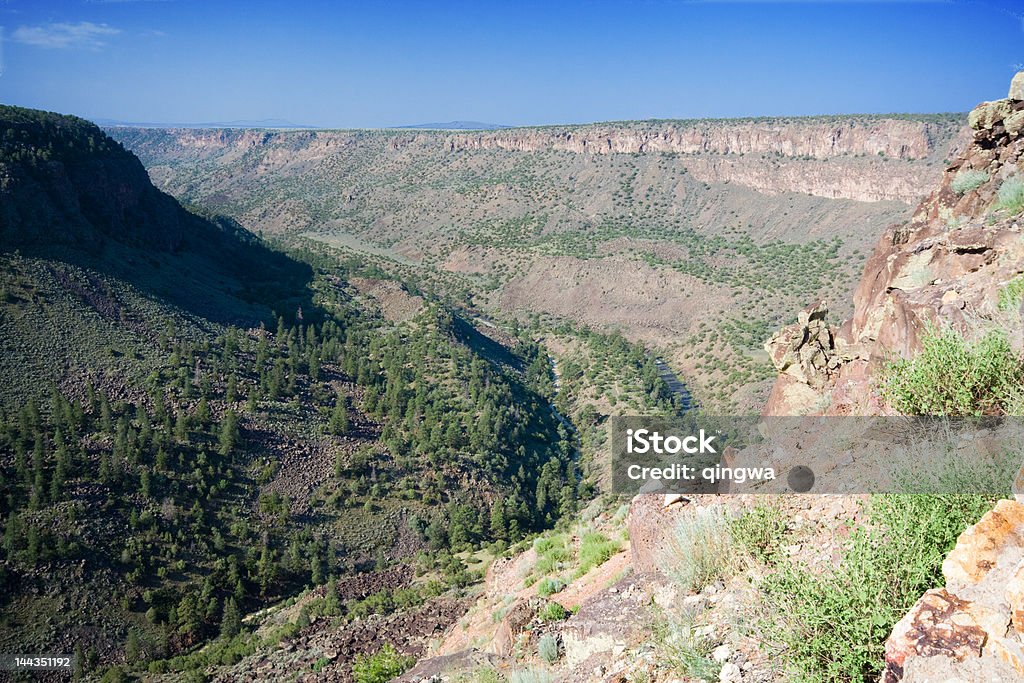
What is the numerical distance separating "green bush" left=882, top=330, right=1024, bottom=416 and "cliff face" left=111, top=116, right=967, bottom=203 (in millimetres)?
67658

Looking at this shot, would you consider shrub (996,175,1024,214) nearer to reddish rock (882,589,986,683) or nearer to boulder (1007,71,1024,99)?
boulder (1007,71,1024,99)

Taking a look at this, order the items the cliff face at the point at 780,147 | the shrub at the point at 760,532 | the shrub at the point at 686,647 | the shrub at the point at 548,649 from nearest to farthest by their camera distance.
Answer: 1. the shrub at the point at 686,647
2. the shrub at the point at 760,532
3. the shrub at the point at 548,649
4. the cliff face at the point at 780,147

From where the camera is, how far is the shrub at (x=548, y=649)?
7.81 meters

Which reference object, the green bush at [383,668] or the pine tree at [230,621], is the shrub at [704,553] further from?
the pine tree at [230,621]

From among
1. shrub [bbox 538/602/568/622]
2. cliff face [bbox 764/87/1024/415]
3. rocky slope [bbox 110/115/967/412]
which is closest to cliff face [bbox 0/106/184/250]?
rocky slope [bbox 110/115/967/412]

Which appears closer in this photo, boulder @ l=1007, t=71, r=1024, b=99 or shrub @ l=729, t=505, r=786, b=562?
shrub @ l=729, t=505, r=786, b=562

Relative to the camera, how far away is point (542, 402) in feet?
165

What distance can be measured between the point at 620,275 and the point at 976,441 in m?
72.5

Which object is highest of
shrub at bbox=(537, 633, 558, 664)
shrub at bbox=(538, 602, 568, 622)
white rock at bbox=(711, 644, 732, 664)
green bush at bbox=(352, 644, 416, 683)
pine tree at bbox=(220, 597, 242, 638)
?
white rock at bbox=(711, 644, 732, 664)

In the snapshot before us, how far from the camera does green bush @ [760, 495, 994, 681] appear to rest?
436cm

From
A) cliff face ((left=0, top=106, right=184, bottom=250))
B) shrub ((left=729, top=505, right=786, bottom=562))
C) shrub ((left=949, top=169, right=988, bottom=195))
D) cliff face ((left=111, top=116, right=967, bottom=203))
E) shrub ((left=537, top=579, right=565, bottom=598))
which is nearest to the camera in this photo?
shrub ((left=729, top=505, right=786, bottom=562))

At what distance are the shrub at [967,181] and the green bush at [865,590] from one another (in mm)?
12489

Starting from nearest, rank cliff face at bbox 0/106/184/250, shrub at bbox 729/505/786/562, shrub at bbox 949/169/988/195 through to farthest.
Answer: shrub at bbox 729/505/786/562
shrub at bbox 949/169/988/195
cliff face at bbox 0/106/184/250

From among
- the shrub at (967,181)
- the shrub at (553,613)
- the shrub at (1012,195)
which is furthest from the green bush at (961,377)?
the shrub at (967,181)
